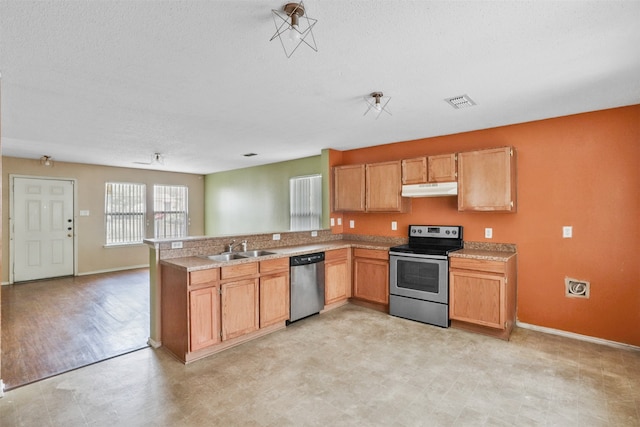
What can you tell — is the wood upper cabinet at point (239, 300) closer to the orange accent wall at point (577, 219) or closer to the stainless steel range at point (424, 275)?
the stainless steel range at point (424, 275)

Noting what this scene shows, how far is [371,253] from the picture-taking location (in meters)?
4.38

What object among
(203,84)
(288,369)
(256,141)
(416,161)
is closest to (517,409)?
(288,369)

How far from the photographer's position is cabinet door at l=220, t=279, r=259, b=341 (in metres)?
3.12

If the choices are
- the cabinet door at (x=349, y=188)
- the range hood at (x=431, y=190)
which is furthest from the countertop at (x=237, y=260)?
the range hood at (x=431, y=190)

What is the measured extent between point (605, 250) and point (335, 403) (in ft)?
10.1

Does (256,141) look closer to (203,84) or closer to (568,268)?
(203,84)

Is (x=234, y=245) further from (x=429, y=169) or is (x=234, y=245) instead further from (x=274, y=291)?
(x=429, y=169)

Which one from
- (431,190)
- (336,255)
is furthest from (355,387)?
(431,190)

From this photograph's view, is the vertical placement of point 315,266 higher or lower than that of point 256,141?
lower

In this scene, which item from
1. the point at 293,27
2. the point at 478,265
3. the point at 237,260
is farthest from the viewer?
the point at 478,265

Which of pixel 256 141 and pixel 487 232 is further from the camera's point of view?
pixel 256 141

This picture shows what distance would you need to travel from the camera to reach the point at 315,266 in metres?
4.06

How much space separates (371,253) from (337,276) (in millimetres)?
572

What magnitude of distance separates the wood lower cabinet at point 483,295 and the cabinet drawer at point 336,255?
4.74ft
